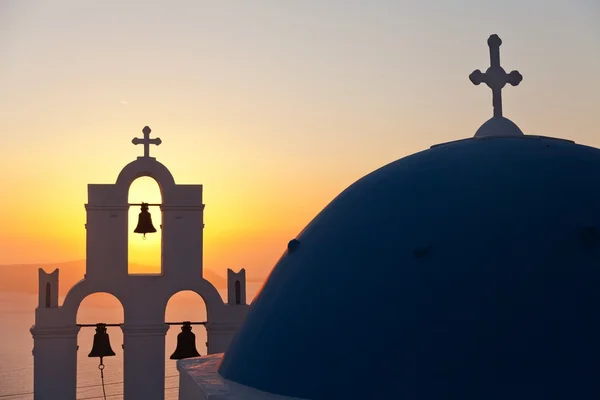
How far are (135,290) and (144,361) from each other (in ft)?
3.33

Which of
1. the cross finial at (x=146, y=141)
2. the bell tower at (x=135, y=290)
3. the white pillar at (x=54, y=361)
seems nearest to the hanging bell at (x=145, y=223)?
the bell tower at (x=135, y=290)

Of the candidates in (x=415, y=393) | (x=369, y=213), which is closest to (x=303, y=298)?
(x=369, y=213)

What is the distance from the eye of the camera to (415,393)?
5656 mm

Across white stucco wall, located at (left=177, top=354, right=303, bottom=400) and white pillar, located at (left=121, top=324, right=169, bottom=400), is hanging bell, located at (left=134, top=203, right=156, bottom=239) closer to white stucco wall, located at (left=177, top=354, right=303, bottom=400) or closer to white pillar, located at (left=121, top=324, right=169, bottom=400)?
white pillar, located at (left=121, top=324, right=169, bottom=400)

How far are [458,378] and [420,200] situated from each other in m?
1.64

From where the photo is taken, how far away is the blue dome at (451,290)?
561 cm

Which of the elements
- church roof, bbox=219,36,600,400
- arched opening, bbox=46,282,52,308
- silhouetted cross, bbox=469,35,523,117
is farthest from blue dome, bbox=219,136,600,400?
arched opening, bbox=46,282,52,308

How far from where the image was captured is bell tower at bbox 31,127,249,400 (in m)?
11.9

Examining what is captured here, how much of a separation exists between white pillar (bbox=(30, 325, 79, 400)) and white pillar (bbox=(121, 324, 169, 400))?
2.39ft

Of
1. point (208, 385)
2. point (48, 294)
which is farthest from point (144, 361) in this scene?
point (208, 385)

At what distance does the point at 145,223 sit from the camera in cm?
1253

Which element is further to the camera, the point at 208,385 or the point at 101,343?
the point at 101,343

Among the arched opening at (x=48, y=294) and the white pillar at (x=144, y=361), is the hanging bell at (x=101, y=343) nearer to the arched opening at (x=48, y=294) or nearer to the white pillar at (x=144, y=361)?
the white pillar at (x=144, y=361)

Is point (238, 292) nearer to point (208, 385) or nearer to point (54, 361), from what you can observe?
point (54, 361)
